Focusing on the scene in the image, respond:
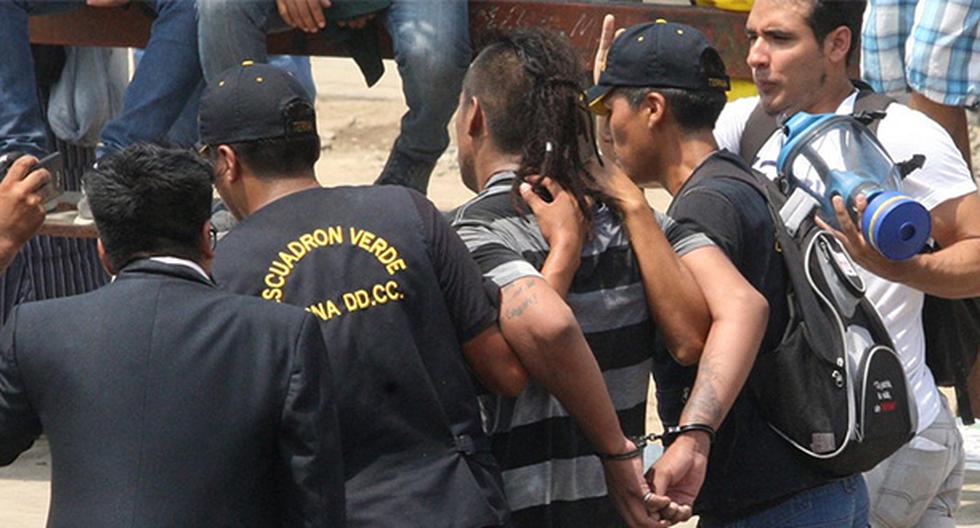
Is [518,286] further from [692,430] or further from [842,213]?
[842,213]

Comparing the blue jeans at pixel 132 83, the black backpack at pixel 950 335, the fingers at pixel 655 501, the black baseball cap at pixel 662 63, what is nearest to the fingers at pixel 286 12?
the blue jeans at pixel 132 83

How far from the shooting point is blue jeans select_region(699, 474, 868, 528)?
3.80 m

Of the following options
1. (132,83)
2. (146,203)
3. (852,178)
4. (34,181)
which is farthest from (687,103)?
(132,83)

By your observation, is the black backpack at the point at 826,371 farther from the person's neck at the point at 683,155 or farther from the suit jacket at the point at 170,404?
the suit jacket at the point at 170,404

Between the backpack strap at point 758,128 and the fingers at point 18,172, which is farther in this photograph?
the backpack strap at point 758,128

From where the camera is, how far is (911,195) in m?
4.40

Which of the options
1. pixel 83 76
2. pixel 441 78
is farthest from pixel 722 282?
pixel 83 76

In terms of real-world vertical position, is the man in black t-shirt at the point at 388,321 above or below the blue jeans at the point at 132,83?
above

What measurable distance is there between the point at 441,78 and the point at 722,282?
2.36 metres

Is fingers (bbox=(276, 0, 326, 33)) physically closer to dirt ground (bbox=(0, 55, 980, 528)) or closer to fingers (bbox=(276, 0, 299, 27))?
fingers (bbox=(276, 0, 299, 27))

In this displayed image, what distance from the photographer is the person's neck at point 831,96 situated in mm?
4602

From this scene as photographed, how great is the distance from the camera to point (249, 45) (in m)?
5.90

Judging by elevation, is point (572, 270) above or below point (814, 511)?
above

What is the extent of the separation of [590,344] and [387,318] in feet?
1.68
